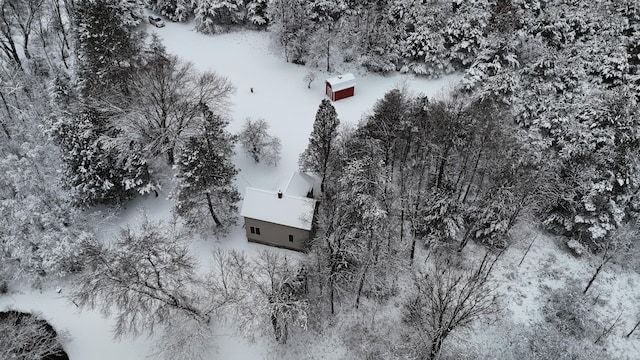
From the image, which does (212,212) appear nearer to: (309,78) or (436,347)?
(436,347)

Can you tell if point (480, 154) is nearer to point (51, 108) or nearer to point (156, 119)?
point (156, 119)

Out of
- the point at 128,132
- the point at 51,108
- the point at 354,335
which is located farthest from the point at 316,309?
the point at 51,108

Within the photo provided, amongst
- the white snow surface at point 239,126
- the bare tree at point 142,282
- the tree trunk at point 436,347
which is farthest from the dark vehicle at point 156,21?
the tree trunk at point 436,347

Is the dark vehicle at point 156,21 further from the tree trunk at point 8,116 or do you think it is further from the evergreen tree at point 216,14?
the tree trunk at point 8,116

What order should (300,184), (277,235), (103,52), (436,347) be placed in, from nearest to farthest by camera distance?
(436,347), (277,235), (300,184), (103,52)

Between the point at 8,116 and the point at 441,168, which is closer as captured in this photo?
the point at 441,168

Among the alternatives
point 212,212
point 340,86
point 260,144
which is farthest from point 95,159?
point 340,86

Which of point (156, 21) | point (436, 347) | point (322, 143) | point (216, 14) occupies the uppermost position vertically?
point (216, 14)
